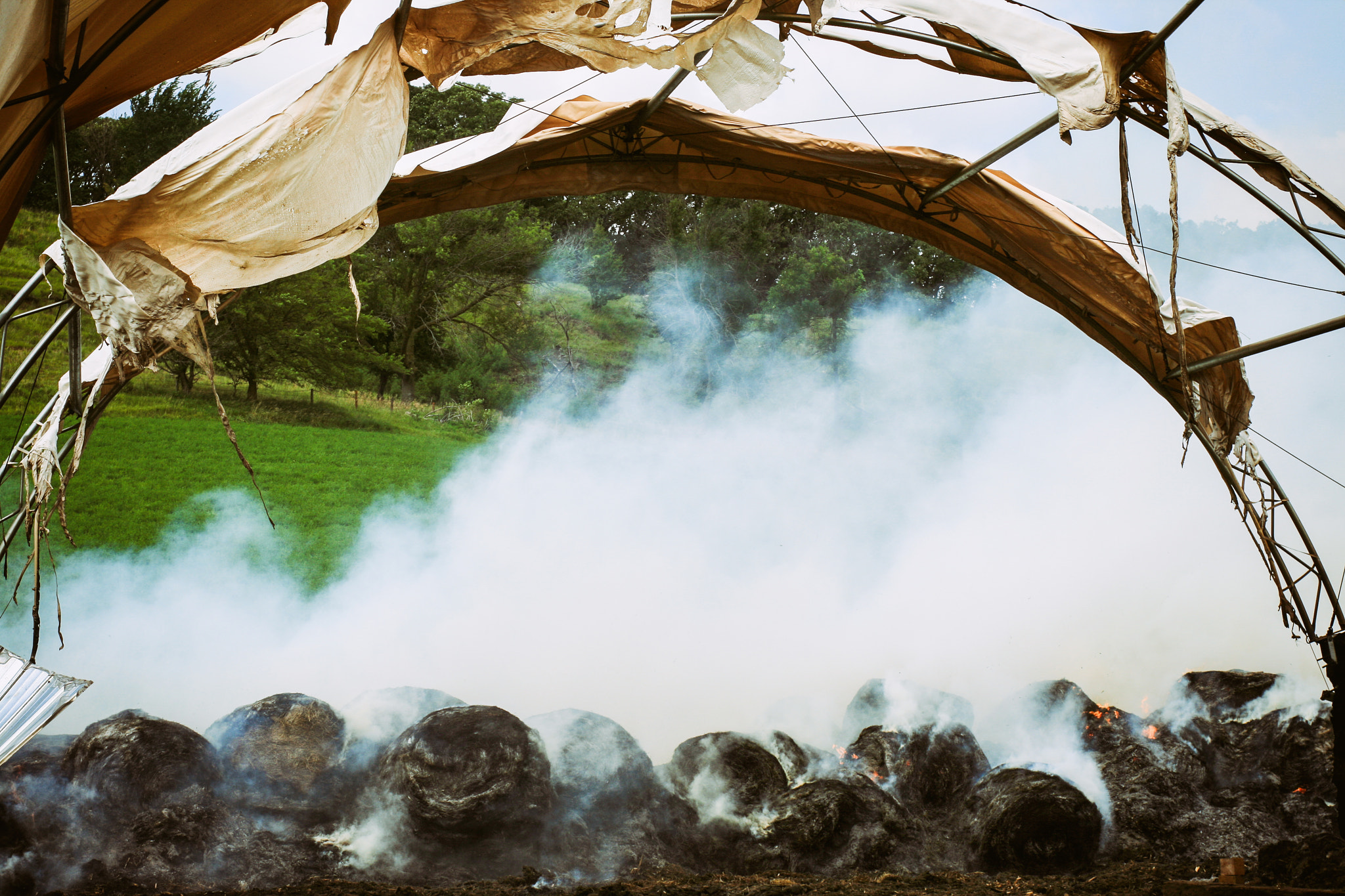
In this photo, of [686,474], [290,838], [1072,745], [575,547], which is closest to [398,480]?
[575,547]

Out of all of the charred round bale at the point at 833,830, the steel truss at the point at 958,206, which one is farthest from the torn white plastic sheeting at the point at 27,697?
the charred round bale at the point at 833,830

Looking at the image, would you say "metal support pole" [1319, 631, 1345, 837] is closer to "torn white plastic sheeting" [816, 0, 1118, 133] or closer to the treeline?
"torn white plastic sheeting" [816, 0, 1118, 133]

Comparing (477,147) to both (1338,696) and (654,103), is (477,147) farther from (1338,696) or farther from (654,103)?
(1338,696)

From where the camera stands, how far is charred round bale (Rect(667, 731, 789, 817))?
23.2 ft

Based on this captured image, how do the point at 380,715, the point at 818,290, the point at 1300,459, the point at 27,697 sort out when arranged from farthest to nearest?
1. the point at 818,290
2. the point at 1300,459
3. the point at 380,715
4. the point at 27,697

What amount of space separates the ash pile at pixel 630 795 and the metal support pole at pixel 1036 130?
4.74 m

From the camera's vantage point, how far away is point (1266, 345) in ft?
16.0

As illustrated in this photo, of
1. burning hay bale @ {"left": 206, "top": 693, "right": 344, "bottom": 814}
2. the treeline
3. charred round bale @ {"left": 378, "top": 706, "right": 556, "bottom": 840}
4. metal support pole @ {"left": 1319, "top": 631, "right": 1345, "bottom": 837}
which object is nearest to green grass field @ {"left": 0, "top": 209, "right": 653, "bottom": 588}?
the treeline

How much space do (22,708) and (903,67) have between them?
61.0ft

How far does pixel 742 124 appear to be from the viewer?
5273 mm

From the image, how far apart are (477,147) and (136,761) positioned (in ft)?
16.4

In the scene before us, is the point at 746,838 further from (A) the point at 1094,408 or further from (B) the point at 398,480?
(A) the point at 1094,408

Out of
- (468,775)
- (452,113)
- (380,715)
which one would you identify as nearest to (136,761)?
(380,715)

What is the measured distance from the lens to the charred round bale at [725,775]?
7.06 m
